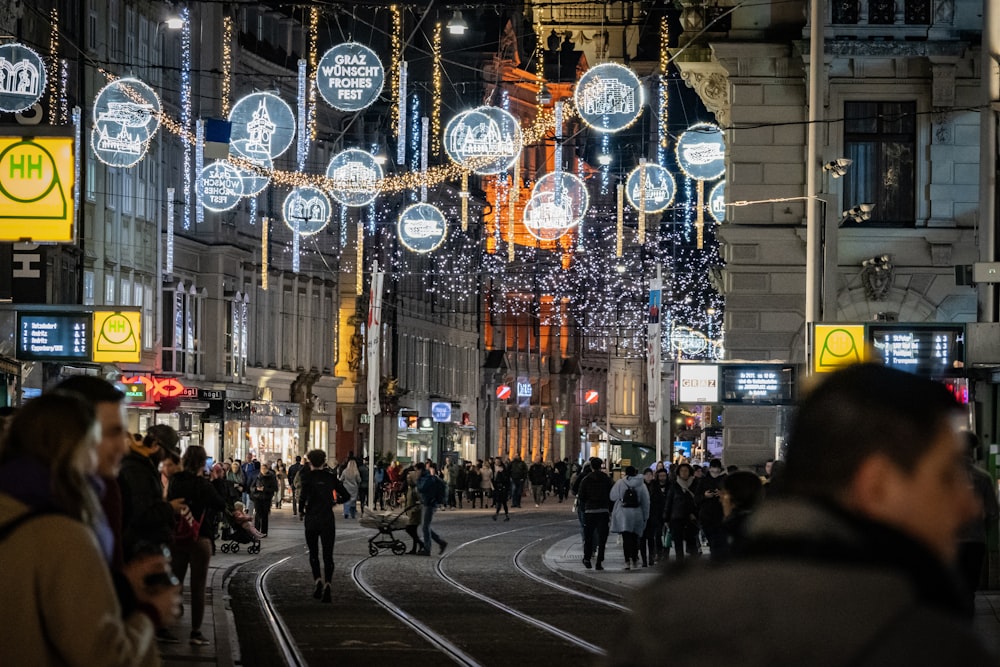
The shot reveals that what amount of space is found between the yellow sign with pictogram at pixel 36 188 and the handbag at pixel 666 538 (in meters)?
14.5

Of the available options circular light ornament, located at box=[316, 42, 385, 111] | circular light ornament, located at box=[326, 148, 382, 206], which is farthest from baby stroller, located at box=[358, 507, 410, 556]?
circular light ornament, located at box=[316, 42, 385, 111]

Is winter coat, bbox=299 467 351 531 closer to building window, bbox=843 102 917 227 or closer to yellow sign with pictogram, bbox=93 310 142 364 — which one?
yellow sign with pictogram, bbox=93 310 142 364

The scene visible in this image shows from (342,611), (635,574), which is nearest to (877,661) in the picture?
(342,611)

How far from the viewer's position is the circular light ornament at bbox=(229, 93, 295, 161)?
1166 inches

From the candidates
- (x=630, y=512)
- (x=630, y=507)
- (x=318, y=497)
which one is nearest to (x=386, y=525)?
(x=630, y=507)

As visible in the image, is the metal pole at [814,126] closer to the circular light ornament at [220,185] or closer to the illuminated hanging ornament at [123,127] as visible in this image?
the illuminated hanging ornament at [123,127]

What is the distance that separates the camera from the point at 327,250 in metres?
71.5

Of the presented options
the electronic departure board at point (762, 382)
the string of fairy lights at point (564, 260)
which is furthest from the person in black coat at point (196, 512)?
the string of fairy lights at point (564, 260)

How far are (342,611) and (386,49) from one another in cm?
5204

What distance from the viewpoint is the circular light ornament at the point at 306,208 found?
1641 inches

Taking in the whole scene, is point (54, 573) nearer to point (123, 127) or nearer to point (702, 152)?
point (123, 127)

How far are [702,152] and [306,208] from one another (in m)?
10.4

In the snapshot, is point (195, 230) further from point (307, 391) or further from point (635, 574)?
point (635, 574)

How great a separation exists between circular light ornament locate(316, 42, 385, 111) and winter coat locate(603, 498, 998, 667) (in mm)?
25856
